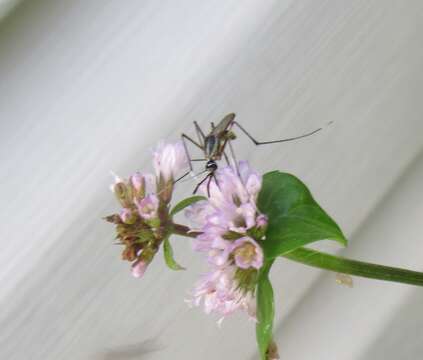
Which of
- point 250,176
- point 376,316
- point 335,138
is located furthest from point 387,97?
point 250,176

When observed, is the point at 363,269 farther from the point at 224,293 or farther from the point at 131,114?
the point at 131,114

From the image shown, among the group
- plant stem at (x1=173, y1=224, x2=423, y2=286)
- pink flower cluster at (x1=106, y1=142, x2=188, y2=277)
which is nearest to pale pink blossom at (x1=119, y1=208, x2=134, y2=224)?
pink flower cluster at (x1=106, y1=142, x2=188, y2=277)

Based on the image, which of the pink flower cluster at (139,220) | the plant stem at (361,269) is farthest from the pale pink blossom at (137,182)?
the plant stem at (361,269)

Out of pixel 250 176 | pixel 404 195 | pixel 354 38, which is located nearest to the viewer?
pixel 250 176

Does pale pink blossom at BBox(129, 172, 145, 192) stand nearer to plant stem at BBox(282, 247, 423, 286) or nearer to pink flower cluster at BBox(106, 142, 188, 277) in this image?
pink flower cluster at BBox(106, 142, 188, 277)

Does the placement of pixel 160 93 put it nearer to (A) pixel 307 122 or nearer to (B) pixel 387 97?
(A) pixel 307 122

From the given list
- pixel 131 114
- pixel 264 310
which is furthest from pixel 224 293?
pixel 131 114
